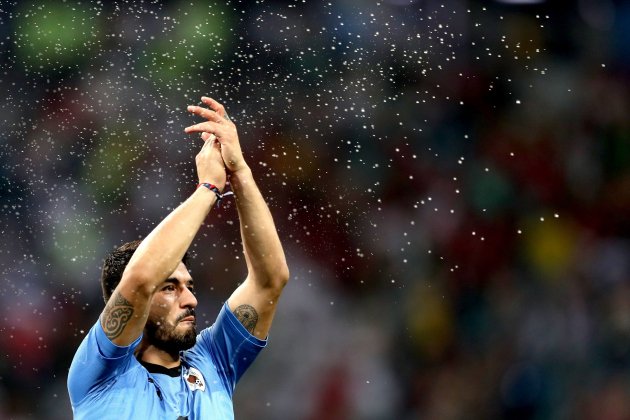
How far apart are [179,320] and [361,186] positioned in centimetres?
393

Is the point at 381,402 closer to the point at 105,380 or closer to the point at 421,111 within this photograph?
the point at 421,111

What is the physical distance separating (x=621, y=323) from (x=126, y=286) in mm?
4517

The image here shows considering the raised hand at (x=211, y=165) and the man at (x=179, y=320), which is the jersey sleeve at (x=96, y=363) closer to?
the man at (x=179, y=320)

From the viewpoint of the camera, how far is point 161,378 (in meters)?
3.57

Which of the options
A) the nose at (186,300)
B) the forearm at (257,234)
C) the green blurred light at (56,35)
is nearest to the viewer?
the nose at (186,300)

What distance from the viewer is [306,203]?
287 inches

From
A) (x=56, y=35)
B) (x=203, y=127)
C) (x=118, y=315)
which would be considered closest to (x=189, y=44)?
(x=56, y=35)

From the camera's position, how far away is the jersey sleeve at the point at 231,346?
12.6ft

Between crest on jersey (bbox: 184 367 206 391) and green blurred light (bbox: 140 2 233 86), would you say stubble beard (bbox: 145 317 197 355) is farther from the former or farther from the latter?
green blurred light (bbox: 140 2 233 86)

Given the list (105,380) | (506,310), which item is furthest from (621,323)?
(105,380)

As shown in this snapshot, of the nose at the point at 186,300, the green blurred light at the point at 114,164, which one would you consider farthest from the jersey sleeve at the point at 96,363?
the green blurred light at the point at 114,164

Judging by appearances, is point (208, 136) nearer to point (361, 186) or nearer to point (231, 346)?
point (231, 346)

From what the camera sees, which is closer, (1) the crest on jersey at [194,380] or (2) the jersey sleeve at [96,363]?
(2) the jersey sleeve at [96,363]

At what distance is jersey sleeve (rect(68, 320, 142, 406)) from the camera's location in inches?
128
